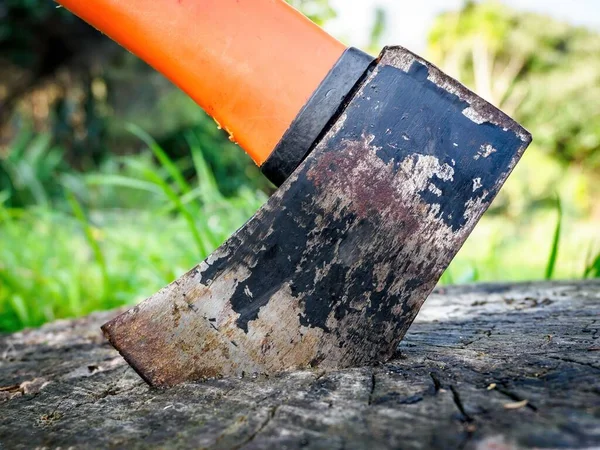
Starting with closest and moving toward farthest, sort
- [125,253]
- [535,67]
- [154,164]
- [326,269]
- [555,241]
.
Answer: [326,269]
[555,241]
[125,253]
[154,164]
[535,67]

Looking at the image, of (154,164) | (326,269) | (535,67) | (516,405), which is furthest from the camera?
(535,67)

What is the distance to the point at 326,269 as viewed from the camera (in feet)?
2.13

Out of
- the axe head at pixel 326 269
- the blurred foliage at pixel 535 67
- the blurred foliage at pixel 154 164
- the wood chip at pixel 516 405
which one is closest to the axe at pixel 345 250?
the axe head at pixel 326 269

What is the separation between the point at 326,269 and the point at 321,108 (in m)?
0.23

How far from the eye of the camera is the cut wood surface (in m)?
0.44

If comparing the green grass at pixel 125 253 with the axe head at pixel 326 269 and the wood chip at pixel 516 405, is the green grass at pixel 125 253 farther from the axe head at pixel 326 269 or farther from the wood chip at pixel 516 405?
the wood chip at pixel 516 405

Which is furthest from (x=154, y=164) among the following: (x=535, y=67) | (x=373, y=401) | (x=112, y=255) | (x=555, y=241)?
(x=535, y=67)

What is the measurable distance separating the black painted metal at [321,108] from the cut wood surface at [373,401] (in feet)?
0.98

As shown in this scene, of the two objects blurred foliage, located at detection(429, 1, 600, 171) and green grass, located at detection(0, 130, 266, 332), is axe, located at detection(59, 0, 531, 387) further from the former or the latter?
blurred foliage, located at detection(429, 1, 600, 171)

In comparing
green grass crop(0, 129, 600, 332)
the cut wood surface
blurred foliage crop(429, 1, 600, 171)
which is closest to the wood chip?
the cut wood surface

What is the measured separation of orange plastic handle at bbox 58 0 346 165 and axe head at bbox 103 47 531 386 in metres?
0.12

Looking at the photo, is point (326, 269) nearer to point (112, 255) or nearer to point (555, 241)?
point (555, 241)

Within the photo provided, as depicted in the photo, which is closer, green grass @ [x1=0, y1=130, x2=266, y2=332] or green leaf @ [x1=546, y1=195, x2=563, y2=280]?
green leaf @ [x1=546, y1=195, x2=563, y2=280]

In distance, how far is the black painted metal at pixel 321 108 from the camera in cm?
70
